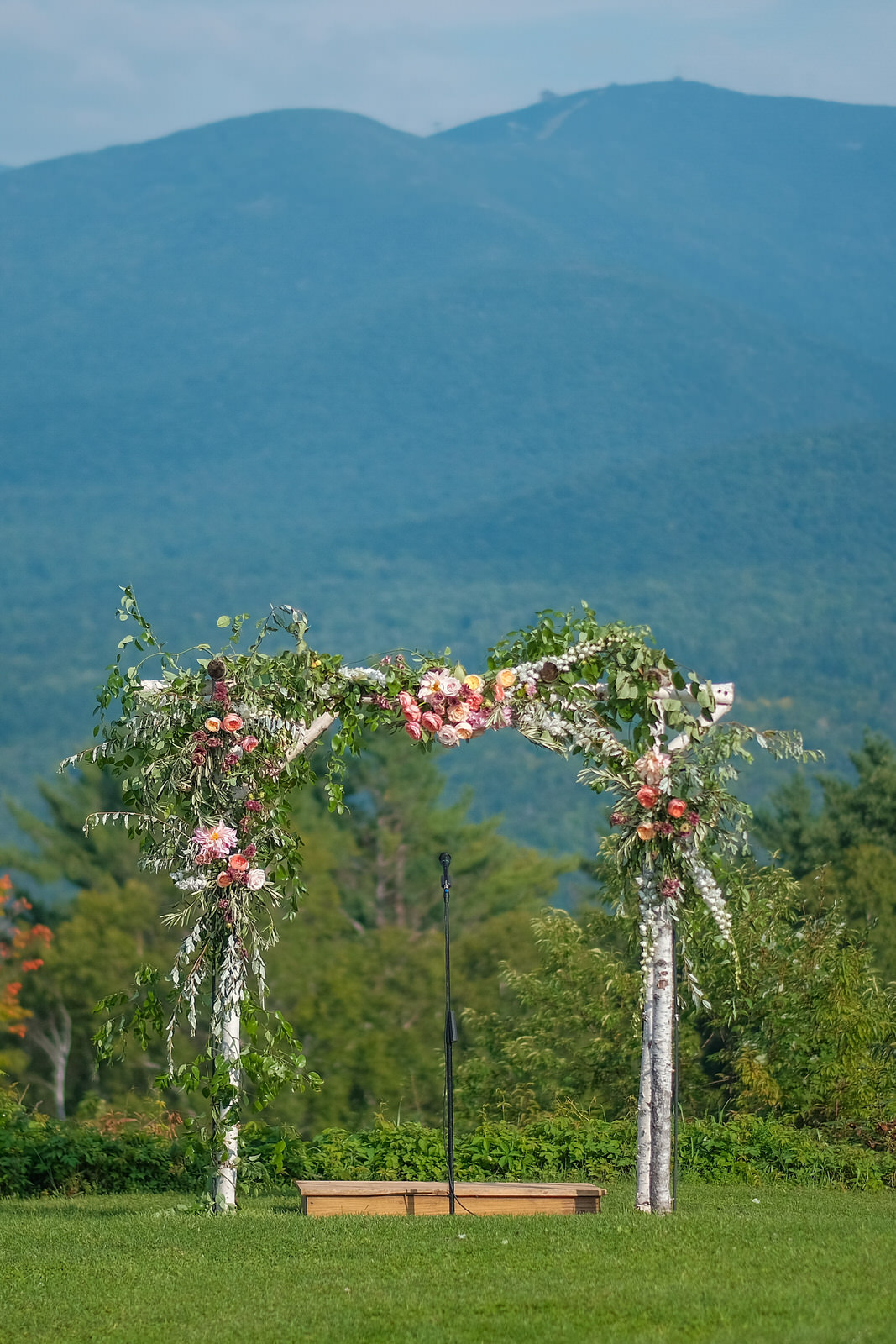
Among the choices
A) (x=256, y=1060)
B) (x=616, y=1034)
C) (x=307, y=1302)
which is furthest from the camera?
(x=616, y=1034)

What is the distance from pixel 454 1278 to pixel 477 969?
29117 mm

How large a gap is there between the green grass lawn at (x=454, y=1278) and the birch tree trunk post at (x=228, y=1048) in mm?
316

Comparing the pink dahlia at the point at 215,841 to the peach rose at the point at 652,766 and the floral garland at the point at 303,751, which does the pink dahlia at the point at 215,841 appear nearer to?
the floral garland at the point at 303,751

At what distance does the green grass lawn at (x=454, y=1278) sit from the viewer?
617 cm

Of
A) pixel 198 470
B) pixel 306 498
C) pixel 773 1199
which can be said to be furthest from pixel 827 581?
pixel 773 1199

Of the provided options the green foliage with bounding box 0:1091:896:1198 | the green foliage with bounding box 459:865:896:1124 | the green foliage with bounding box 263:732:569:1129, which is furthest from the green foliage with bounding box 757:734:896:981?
the green foliage with bounding box 0:1091:896:1198

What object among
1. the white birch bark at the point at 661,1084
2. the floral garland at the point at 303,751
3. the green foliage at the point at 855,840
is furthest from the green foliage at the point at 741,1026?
the green foliage at the point at 855,840

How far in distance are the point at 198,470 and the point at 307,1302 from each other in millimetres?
138545

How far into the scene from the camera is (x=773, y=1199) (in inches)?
396

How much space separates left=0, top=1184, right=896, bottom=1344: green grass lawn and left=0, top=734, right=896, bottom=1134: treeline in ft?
9.04

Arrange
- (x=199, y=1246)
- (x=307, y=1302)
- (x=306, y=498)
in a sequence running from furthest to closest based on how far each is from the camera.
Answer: (x=306, y=498), (x=199, y=1246), (x=307, y=1302)

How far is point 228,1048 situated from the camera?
364 inches

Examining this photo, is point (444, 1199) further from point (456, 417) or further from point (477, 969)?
point (456, 417)

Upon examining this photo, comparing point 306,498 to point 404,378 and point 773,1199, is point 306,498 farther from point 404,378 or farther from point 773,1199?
point 773,1199
